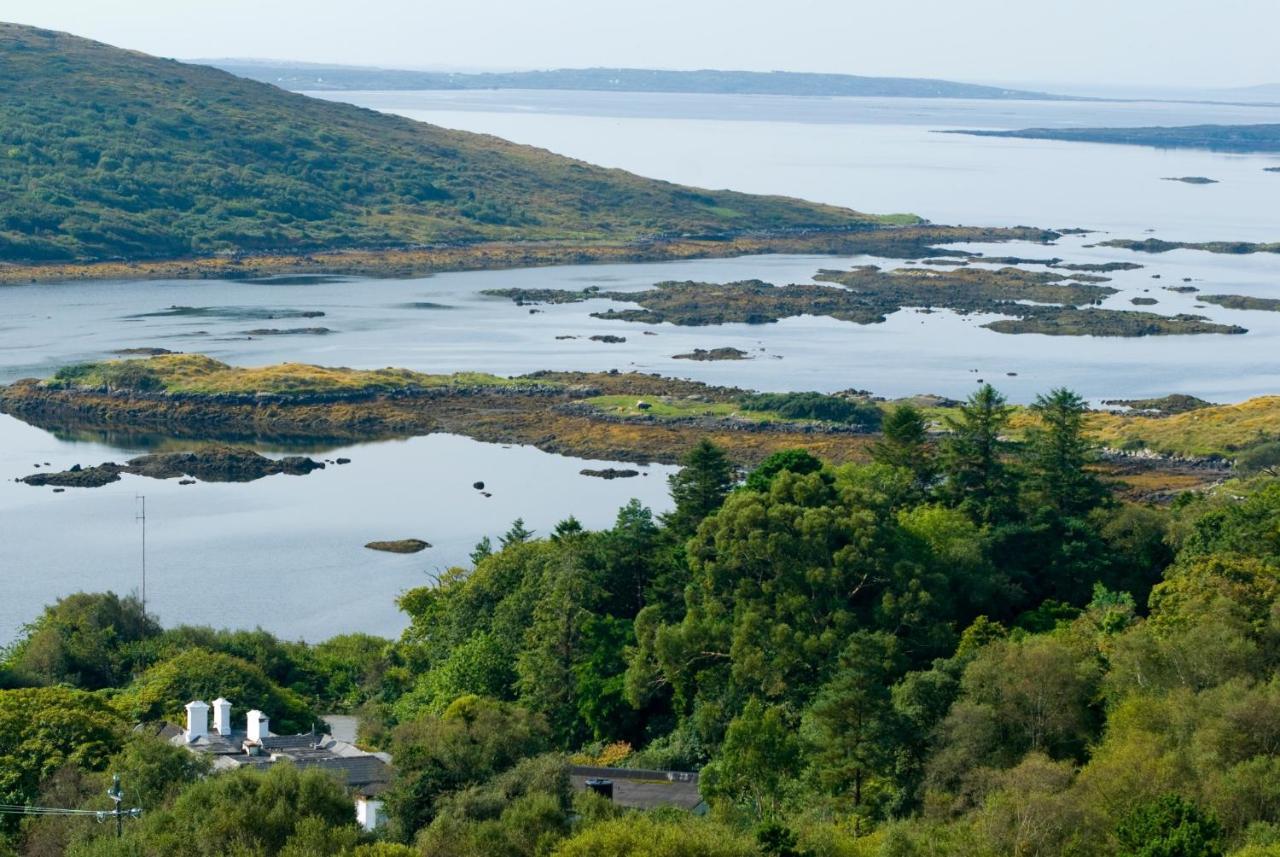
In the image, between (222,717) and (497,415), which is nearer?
Answer: (222,717)

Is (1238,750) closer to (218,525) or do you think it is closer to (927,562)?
(927,562)

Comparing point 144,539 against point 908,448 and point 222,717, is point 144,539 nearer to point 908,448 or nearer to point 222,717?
point 908,448

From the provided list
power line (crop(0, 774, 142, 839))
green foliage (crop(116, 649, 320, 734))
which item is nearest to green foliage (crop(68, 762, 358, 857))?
power line (crop(0, 774, 142, 839))

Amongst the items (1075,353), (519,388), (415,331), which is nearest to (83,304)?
(415,331)

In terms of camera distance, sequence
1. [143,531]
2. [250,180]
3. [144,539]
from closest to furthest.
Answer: [144,539], [143,531], [250,180]

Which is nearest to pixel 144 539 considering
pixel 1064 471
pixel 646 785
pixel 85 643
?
pixel 85 643

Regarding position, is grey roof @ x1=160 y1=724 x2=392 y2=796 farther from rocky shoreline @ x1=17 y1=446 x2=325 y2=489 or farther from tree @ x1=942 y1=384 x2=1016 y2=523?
rocky shoreline @ x1=17 y1=446 x2=325 y2=489
